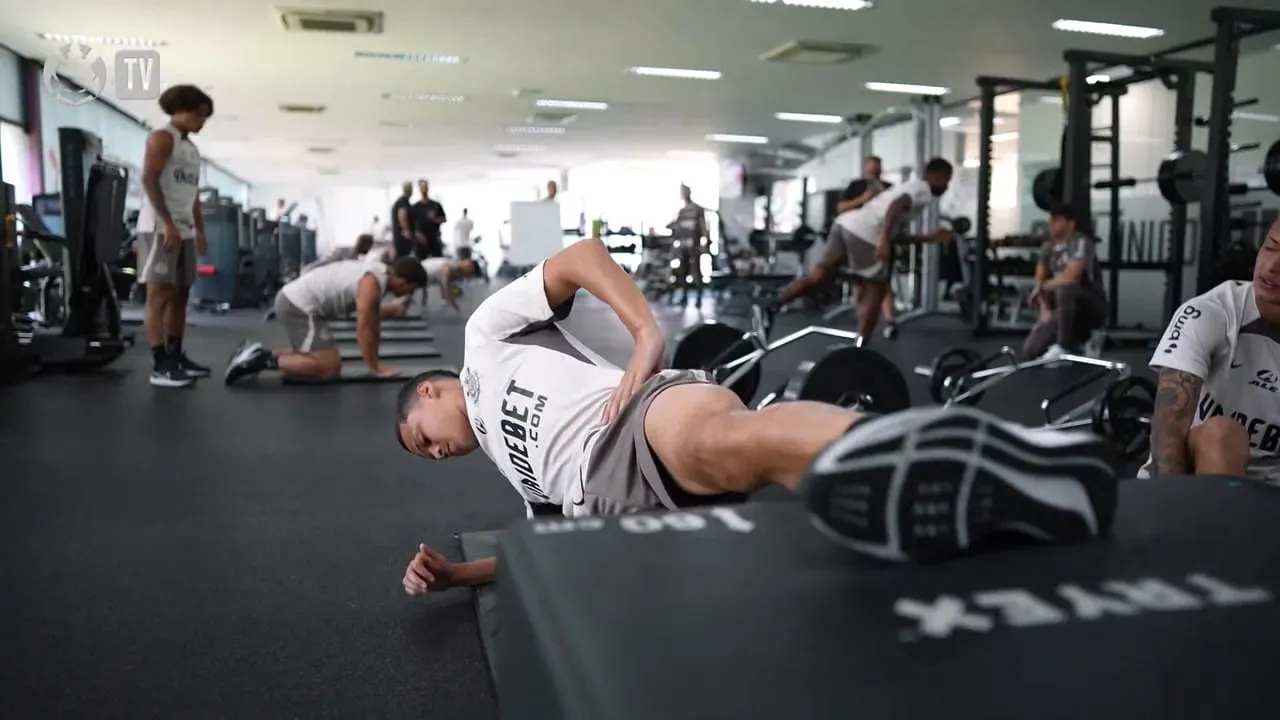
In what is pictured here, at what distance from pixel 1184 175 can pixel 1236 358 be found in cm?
354

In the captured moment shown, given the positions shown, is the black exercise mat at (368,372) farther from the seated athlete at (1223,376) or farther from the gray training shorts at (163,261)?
the seated athlete at (1223,376)

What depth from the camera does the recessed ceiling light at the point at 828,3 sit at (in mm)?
5441

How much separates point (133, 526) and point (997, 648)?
174 centimetres

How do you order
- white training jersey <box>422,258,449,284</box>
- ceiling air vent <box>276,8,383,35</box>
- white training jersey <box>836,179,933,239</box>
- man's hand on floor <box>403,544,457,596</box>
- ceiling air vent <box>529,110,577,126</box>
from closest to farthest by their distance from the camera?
man's hand on floor <box>403,544,457,596</box> < white training jersey <box>836,179,933,239</box> < white training jersey <box>422,258,449,284</box> < ceiling air vent <box>276,8,383,35</box> < ceiling air vent <box>529,110,577,126</box>

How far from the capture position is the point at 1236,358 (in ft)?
4.52

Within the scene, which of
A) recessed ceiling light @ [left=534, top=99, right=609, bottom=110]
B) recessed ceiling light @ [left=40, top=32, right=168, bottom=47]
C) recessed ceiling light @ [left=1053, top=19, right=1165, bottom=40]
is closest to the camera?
recessed ceiling light @ [left=1053, top=19, right=1165, bottom=40]

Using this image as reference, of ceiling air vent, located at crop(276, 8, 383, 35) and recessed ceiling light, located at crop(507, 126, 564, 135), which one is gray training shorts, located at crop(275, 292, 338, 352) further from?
recessed ceiling light, located at crop(507, 126, 564, 135)

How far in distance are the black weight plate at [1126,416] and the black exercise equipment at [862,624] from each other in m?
1.54

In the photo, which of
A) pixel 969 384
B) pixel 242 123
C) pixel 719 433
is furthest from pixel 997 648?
pixel 242 123

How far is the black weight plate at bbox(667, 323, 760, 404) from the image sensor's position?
2523mm

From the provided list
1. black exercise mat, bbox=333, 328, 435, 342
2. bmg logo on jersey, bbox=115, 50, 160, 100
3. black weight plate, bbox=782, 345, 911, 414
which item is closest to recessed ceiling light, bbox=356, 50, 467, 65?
bmg logo on jersey, bbox=115, 50, 160, 100

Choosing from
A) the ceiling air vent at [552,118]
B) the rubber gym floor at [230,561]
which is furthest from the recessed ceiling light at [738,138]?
the rubber gym floor at [230,561]

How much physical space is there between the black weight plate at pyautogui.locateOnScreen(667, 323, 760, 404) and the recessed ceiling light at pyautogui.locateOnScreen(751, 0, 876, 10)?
3497 mm

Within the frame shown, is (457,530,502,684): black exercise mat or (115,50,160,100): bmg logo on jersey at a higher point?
Result: (115,50,160,100): bmg logo on jersey
